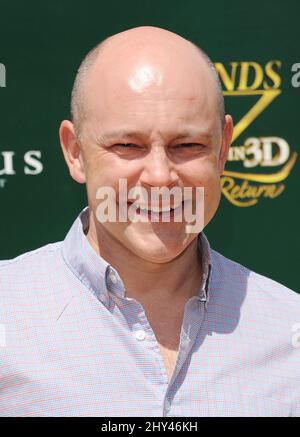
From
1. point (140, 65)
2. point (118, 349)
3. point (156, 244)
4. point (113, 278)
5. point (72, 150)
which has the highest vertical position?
point (140, 65)

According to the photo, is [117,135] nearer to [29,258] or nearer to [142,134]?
[142,134]

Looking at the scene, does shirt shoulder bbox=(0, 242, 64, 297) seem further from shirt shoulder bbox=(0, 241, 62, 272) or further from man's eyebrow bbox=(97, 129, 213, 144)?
man's eyebrow bbox=(97, 129, 213, 144)

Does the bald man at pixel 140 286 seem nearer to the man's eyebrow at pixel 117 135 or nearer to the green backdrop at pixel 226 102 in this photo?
the man's eyebrow at pixel 117 135

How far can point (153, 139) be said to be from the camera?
1.53 m

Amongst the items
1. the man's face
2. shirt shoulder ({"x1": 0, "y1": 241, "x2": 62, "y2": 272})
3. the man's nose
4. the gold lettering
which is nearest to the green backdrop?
the gold lettering

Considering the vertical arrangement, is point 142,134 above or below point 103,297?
above

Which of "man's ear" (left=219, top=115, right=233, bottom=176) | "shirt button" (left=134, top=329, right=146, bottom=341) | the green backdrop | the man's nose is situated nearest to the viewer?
the man's nose

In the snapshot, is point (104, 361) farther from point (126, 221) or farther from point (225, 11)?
point (225, 11)

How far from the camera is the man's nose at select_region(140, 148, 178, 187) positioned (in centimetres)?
151

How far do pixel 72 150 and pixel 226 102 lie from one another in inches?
61.6

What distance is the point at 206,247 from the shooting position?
180cm

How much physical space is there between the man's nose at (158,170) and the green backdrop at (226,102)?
1.69 meters

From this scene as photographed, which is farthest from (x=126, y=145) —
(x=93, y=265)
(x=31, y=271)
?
(x=31, y=271)

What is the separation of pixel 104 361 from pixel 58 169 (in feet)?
5.55
